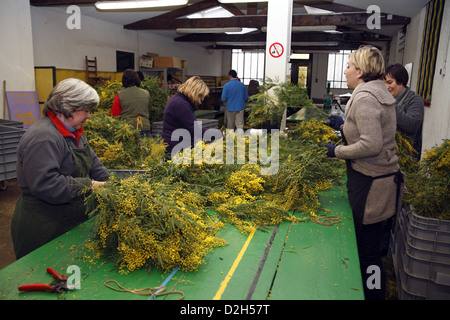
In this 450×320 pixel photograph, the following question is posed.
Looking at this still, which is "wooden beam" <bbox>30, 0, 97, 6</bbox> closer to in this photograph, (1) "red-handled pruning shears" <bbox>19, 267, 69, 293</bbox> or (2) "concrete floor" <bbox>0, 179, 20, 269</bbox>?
(2) "concrete floor" <bbox>0, 179, 20, 269</bbox>

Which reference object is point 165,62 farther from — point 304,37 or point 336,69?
point 336,69

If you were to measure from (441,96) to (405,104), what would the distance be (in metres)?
2.23

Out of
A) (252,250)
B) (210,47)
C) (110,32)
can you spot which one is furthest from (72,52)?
(210,47)

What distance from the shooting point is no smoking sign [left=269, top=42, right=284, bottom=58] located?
4.67 m

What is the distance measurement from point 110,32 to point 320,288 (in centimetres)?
951

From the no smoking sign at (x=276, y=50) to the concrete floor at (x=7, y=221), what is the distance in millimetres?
3899

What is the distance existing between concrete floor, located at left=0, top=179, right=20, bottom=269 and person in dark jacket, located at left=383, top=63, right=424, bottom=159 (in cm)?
392

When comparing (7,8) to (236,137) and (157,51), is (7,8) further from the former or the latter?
(157,51)

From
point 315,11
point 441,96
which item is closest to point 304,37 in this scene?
point 315,11

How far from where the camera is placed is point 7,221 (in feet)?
13.9

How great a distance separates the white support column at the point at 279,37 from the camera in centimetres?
463

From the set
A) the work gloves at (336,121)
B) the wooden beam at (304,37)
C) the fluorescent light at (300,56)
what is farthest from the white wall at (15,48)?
the fluorescent light at (300,56)
